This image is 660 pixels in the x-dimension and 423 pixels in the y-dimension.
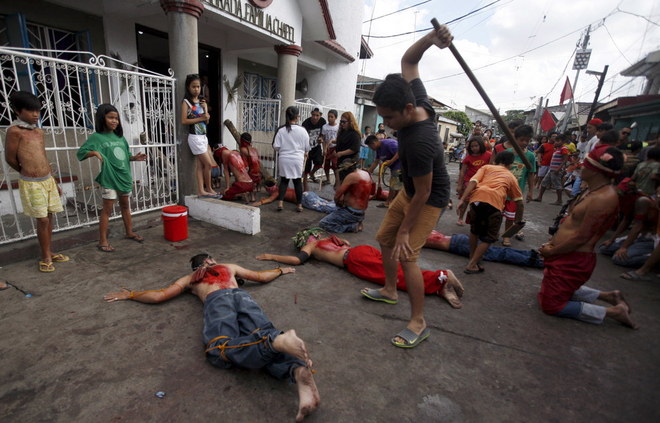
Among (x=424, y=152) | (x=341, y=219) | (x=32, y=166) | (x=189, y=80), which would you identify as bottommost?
(x=341, y=219)

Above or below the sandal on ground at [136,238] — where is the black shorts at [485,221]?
above

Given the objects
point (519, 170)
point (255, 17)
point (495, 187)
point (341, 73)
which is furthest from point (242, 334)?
point (341, 73)

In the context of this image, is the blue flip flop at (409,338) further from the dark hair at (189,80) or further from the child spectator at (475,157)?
the dark hair at (189,80)

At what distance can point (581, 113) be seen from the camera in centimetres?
2486

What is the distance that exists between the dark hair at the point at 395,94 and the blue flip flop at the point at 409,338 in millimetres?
1632

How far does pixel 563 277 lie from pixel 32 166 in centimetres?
489

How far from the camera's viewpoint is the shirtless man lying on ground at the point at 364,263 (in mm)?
3021

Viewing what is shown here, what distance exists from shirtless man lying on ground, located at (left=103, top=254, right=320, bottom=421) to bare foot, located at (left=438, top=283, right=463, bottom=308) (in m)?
1.73

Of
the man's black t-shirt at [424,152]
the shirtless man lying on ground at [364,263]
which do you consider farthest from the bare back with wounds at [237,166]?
the man's black t-shirt at [424,152]

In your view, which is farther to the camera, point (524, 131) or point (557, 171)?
point (557, 171)

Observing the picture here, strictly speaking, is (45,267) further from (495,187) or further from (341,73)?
(341,73)

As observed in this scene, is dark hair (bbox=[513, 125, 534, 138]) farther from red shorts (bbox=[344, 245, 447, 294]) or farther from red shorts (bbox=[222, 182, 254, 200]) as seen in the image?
red shorts (bbox=[222, 182, 254, 200])

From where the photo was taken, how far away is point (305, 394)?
170cm

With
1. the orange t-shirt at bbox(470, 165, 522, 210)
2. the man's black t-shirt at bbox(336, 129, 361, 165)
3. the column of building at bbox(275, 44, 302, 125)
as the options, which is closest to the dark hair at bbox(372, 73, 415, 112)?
the orange t-shirt at bbox(470, 165, 522, 210)
